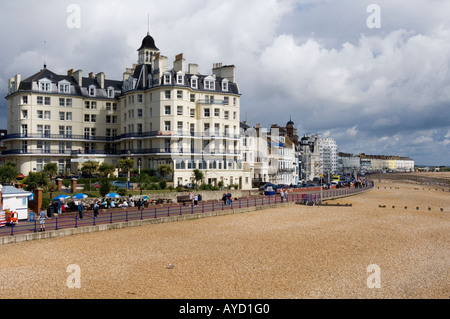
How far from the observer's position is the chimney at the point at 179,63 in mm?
54231

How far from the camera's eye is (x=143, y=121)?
55281 mm

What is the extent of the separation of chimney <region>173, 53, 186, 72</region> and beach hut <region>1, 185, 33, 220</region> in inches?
1299

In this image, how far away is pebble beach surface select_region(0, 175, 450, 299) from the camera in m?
13.8

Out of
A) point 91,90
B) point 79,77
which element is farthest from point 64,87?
point 91,90

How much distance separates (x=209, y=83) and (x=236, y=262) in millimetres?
42177

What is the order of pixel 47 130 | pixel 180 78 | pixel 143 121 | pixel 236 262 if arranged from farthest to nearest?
1. pixel 47 130
2. pixel 143 121
3. pixel 180 78
4. pixel 236 262

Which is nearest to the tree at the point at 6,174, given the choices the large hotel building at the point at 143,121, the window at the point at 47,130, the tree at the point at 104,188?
the tree at the point at 104,188

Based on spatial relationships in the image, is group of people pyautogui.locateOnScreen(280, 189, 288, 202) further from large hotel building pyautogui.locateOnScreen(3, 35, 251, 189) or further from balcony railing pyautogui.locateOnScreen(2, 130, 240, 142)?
balcony railing pyautogui.locateOnScreen(2, 130, 240, 142)

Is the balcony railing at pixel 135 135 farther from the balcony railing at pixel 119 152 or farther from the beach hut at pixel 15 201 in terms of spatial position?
the beach hut at pixel 15 201

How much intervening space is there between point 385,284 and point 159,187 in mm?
31764

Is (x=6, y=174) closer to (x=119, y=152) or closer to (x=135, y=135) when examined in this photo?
(x=135, y=135)

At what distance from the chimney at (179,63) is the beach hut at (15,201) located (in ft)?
108

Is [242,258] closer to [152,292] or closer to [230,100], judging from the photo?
[152,292]
